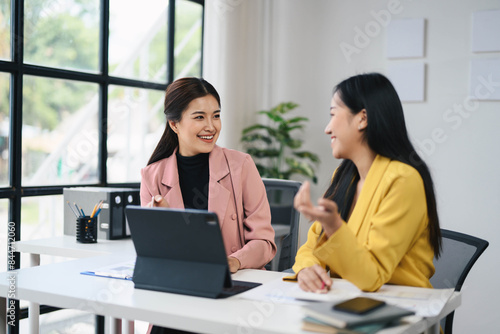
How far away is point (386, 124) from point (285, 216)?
0.92m

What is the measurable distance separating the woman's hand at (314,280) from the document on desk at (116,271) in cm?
52

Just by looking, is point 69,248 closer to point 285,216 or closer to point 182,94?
point 182,94

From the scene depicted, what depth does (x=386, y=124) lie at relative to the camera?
1.65 metres

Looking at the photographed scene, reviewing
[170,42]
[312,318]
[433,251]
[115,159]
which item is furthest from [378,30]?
[312,318]

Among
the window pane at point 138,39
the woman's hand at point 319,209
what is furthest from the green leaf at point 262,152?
the woman's hand at point 319,209

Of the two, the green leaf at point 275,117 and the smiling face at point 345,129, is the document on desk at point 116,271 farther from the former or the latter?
the green leaf at point 275,117

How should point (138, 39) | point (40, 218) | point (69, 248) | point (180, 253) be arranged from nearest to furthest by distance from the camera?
1. point (180, 253)
2. point (69, 248)
3. point (40, 218)
4. point (138, 39)

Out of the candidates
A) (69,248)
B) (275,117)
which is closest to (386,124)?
(69,248)

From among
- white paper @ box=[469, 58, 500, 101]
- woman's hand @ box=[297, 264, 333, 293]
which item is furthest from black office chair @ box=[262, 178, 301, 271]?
white paper @ box=[469, 58, 500, 101]

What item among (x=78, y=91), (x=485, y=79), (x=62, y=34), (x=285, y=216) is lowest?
(x=285, y=216)

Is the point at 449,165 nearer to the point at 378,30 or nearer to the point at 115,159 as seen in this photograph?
the point at 378,30

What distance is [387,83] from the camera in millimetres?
1688

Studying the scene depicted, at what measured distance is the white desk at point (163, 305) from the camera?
1.25 metres

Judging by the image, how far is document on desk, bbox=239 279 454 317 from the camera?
139 centimetres
